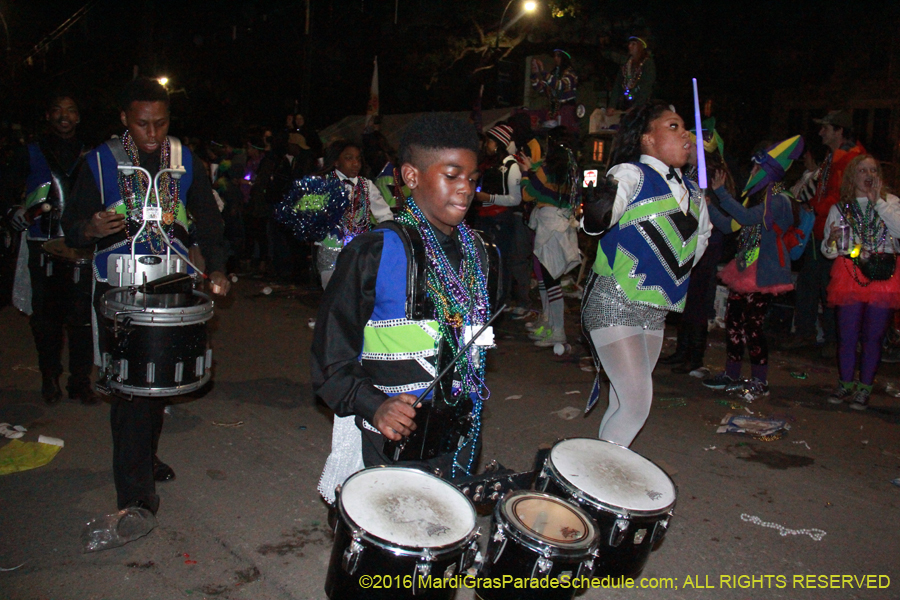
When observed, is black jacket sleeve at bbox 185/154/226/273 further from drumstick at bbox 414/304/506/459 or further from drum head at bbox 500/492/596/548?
drum head at bbox 500/492/596/548

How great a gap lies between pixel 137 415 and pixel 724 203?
4453mm

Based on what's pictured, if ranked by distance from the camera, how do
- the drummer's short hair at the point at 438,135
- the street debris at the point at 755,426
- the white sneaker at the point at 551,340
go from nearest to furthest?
1. the drummer's short hair at the point at 438,135
2. the street debris at the point at 755,426
3. the white sneaker at the point at 551,340

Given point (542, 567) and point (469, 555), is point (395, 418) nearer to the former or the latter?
point (469, 555)

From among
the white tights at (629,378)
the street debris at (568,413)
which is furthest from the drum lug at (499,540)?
the street debris at (568,413)

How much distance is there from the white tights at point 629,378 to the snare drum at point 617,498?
30.9 inches

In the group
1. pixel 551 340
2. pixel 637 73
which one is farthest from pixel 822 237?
pixel 551 340

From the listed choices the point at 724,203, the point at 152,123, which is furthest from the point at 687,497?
the point at 152,123

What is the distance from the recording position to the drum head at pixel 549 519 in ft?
7.16

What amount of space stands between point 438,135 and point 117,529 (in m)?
2.48

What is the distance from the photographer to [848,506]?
4281mm

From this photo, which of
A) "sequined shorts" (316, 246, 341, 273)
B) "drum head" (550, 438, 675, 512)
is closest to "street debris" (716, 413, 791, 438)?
"drum head" (550, 438, 675, 512)

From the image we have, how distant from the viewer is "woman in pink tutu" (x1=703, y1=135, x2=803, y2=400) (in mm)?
5859

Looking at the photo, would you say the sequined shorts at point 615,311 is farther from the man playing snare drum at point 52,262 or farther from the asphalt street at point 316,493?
the man playing snare drum at point 52,262

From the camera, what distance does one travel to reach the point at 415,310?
2455 millimetres
